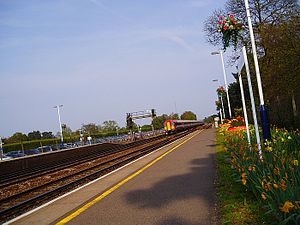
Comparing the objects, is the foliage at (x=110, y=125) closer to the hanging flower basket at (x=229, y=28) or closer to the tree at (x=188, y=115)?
the tree at (x=188, y=115)

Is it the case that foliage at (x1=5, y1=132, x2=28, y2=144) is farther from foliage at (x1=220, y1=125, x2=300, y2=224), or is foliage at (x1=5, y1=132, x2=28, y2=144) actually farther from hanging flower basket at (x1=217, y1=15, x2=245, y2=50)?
foliage at (x1=220, y1=125, x2=300, y2=224)

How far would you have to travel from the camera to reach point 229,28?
8.52 meters

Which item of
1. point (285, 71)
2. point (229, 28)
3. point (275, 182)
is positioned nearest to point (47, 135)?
point (285, 71)

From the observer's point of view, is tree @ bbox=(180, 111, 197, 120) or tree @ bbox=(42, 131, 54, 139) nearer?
tree @ bbox=(42, 131, 54, 139)

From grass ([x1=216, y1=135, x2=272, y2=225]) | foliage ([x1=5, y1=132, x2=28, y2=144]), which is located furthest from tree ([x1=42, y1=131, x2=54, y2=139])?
grass ([x1=216, y1=135, x2=272, y2=225])

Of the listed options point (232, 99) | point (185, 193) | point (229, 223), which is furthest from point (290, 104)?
point (232, 99)

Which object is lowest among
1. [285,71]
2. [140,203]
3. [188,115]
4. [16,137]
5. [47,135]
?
[140,203]

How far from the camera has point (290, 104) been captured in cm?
1892

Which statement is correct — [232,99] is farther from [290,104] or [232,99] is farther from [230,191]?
[230,191]

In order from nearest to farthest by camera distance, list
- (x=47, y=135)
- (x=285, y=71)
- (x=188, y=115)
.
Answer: (x=285, y=71) < (x=47, y=135) < (x=188, y=115)

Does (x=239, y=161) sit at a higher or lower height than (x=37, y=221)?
higher

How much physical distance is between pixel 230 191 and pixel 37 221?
3.80 metres

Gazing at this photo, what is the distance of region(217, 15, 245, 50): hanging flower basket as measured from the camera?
27.9 feet

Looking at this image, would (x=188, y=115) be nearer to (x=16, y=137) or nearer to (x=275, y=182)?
(x=16, y=137)
